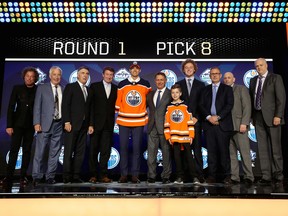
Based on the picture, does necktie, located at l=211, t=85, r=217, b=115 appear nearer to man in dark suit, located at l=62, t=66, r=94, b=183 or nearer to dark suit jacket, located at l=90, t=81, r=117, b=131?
dark suit jacket, located at l=90, t=81, r=117, b=131

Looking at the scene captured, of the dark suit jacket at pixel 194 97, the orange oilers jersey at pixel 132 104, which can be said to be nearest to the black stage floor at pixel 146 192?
the orange oilers jersey at pixel 132 104

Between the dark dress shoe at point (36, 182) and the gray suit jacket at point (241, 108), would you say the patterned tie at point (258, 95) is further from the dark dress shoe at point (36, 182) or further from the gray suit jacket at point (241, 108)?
the dark dress shoe at point (36, 182)

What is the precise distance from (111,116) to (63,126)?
0.74m

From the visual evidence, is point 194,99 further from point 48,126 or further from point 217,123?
point 48,126

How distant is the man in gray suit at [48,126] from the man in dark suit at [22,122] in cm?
11

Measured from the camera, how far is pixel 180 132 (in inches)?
181

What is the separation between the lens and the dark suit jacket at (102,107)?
4.85 metres

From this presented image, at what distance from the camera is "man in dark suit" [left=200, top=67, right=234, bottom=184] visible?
15.3ft

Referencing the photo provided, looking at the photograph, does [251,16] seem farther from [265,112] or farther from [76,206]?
[76,206]

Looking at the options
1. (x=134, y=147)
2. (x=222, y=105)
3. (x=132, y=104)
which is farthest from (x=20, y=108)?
(x=222, y=105)

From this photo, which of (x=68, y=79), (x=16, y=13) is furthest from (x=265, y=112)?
(x=16, y=13)

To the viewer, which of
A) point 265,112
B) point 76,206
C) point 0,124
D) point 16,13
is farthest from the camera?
point 0,124

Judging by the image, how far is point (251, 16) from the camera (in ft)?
17.2

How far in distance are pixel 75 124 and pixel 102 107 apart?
1.59 ft
